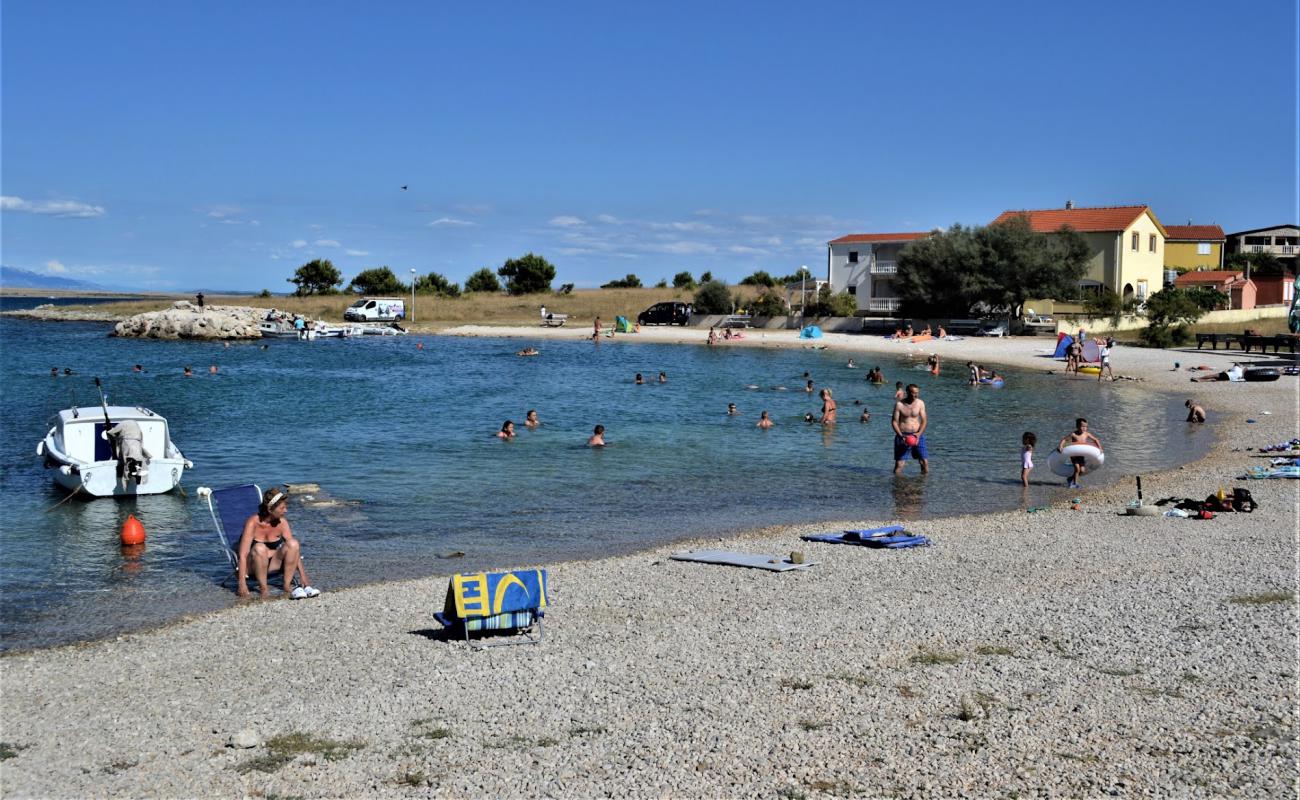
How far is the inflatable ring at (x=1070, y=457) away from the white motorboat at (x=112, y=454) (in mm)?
15120

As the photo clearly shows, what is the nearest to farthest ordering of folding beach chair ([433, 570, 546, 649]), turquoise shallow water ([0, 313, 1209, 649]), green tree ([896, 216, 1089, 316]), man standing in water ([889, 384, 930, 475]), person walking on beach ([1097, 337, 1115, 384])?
folding beach chair ([433, 570, 546, 649])
turquoise shallow water ([0, 313, 1209, 649])
man standing in water ([889, 384, 930, 475])
person walking on beach ([1097, 337, 1115, 384])
green tree ([896, 216, 1089, 316])

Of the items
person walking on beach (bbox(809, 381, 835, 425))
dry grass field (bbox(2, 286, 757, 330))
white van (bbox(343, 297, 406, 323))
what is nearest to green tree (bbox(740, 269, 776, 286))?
dry grass field (bbox(2, 286, 757, 330))

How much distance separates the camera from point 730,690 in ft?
27.5

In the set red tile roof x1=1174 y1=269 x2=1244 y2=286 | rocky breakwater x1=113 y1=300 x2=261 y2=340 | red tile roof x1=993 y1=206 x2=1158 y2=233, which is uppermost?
red tile roof x1=993 y1=206 x2=1158 y2=233

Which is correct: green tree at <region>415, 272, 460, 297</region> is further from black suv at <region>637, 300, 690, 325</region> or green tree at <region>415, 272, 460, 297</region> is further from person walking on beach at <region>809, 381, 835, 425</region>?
person walking on beach at <region>809, 381, 835, 425</region>

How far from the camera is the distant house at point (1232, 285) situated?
6644 cm

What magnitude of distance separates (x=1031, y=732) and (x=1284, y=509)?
34.5ft

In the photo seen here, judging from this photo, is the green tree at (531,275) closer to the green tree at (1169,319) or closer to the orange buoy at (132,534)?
the green tree at (1169,319)

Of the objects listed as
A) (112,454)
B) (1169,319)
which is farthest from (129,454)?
(1169,319)

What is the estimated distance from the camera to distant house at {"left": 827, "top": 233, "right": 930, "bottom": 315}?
227 ft

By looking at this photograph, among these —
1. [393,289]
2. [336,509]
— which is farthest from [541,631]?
[393,289]

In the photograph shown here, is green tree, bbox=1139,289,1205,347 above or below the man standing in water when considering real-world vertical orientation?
above

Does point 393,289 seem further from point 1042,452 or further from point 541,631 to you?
point 541,631

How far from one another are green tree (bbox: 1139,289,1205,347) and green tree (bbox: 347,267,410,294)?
68897 millimetres
